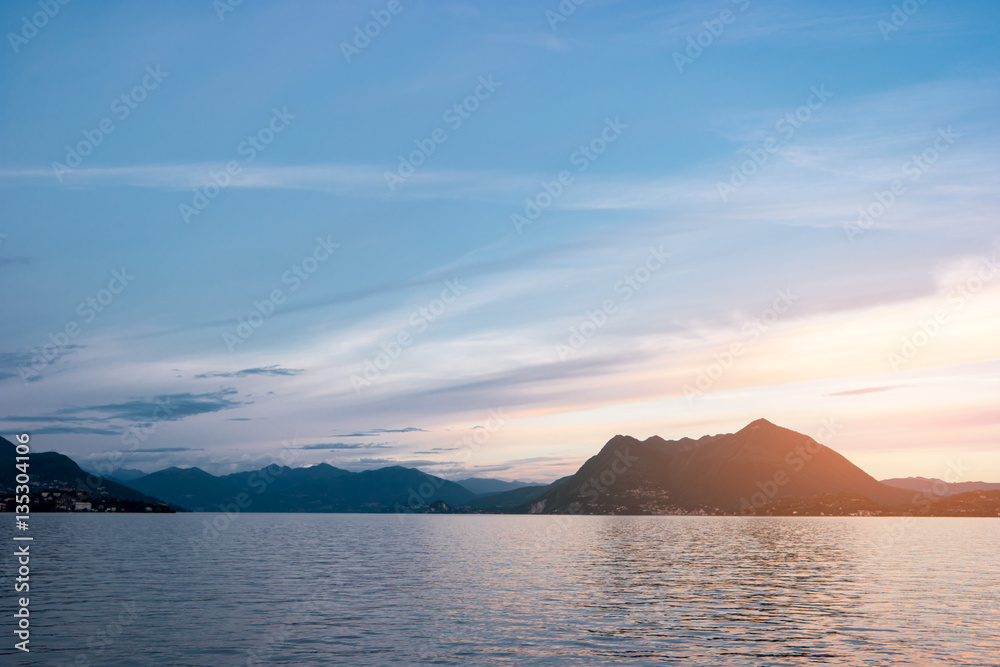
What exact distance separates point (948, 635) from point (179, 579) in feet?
248

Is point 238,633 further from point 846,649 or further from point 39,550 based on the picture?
point 39,550

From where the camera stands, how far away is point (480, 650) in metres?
44.2

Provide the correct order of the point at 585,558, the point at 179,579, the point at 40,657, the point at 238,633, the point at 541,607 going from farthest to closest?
the point at 585,558
the point at 179,579
the point at 541,607
the point at 238,633
the point at 40,657

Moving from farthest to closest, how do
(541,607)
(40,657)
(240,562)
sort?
(240,562) < (541,607) < (40,657)

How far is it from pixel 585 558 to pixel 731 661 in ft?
265

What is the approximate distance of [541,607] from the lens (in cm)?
6203

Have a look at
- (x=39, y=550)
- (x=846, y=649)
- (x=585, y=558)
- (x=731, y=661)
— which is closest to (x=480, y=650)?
(x=731, y=661)

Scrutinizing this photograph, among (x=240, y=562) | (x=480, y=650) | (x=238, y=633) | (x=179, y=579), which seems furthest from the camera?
(x=240, y=562)

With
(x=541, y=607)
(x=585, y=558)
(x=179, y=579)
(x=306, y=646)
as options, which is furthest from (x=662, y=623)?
(x=585, y=558)

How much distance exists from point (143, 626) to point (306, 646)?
14.9m

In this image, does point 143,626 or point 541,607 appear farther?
point 541,607

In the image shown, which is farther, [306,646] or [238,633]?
[238,633]

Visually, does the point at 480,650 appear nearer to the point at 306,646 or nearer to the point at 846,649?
the point at 306,646

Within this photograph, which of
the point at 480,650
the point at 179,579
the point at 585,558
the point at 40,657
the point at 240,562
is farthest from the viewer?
the point at 585,558
